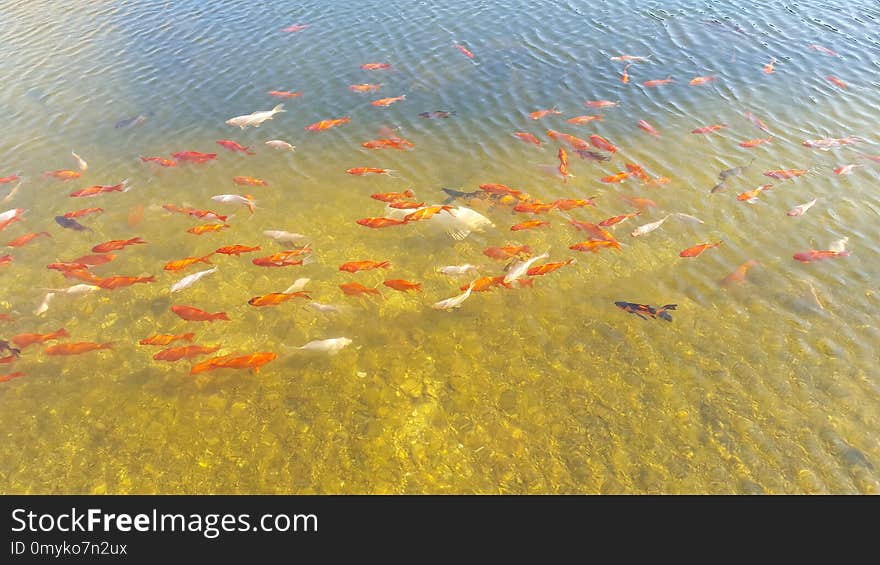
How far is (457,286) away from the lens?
10.5m

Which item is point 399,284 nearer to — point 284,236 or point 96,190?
point 284,236

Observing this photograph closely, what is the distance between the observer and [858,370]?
8445 mm

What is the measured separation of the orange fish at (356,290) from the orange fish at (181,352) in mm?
2804

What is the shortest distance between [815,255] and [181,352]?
43.2 feet

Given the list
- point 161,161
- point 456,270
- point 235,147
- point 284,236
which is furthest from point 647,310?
point 161,161

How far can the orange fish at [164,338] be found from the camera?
29.6ft

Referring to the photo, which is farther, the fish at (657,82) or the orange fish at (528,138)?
the fish at (657,82)

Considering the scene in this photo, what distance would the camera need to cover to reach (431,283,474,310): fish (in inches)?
388

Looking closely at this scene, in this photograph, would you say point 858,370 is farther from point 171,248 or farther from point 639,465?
point 171,248

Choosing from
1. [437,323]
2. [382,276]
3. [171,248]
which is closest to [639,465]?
[437,323]

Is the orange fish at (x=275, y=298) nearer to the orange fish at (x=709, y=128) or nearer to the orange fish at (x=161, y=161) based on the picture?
the orange fish at (x=161, y=161)

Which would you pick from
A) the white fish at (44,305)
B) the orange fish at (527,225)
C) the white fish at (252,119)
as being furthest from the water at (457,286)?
the orange fish at (527,225)

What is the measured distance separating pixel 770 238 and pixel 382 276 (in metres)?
8.99

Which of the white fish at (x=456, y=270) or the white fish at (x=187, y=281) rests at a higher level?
the white fish at (x=187, y=281)
